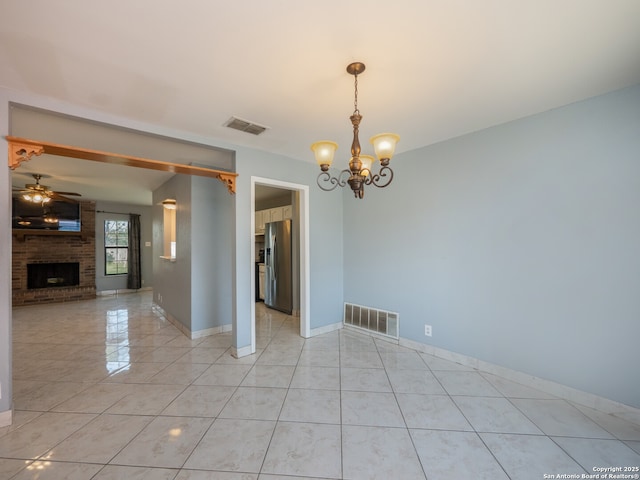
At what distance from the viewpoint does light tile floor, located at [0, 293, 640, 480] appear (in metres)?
1.67

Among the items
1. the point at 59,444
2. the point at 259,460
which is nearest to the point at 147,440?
the point at 59,444

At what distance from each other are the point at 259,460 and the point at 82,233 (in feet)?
27.2

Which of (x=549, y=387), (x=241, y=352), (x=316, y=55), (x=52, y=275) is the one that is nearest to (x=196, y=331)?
(x=241, y=352)

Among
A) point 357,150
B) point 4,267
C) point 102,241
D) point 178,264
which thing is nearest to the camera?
point 357,150

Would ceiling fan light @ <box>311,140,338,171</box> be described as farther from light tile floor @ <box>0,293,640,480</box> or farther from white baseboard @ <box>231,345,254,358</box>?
white baseboard @ <box>231,345,254,358</box>

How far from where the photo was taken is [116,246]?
8.02 m

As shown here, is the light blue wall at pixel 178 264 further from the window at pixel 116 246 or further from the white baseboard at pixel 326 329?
the window at pixel 116 246

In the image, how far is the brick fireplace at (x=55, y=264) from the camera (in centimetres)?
643

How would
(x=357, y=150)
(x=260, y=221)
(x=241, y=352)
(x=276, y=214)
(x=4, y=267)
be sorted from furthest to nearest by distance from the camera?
(x=260, y=221) → (x=276, y=214) → (x=241, y=352) → (x=4, y=267) → (x=357, y=150)

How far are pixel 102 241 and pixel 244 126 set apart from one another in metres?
7.53

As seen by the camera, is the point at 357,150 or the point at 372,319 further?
the point at 372,319

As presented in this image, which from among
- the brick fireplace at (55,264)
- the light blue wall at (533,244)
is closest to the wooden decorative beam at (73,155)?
the light blue wall at (533,244)

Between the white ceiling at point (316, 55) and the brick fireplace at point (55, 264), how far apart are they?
6.66m

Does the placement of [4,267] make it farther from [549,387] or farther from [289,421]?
[549,387]
